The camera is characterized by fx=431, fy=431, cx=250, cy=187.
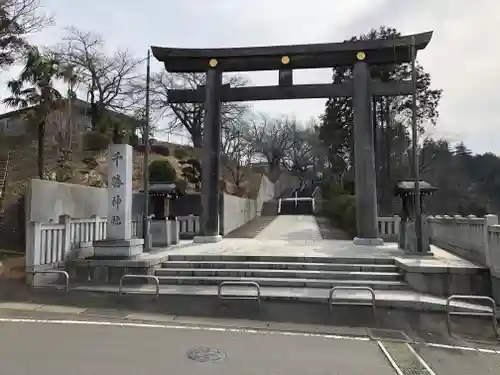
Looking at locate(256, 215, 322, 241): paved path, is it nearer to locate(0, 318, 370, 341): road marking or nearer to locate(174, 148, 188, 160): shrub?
locate(0, 318, 370, 341): road marking

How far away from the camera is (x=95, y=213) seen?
633 inches

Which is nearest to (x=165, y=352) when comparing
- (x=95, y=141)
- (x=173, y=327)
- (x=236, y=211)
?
(x=173, y=327)

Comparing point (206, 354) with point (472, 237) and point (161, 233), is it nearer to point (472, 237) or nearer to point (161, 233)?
point (472, 237)

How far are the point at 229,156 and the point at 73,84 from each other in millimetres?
17549

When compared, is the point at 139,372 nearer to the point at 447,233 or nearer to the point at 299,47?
the point at 447,233

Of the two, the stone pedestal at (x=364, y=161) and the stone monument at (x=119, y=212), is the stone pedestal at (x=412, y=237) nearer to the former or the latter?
the stone pedestal at (x=364, y=161)

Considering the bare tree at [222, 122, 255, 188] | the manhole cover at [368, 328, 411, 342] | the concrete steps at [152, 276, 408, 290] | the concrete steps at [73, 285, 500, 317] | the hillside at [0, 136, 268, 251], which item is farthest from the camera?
the bare tree at [222, 122, 255, 188]

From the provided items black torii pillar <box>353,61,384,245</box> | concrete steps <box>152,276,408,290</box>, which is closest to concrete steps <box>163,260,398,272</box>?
concrete steps <box>152,276,408,290</box>

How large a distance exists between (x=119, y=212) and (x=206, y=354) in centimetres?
755

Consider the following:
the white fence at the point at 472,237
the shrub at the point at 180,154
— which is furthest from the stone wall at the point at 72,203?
the shrub at the point at 180,154

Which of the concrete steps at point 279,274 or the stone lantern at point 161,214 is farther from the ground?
the stone lantern at point 161,214

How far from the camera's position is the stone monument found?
39.8 feet

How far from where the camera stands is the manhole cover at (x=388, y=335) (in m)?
7.15

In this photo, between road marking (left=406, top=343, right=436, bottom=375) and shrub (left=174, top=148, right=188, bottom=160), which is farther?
shrub (left=174, top=148, right=188, bottom=160)
